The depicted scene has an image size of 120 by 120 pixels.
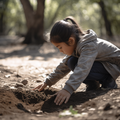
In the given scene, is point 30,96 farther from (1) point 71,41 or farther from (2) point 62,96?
(1) point 71,41

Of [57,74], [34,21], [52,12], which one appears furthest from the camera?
[52,12]

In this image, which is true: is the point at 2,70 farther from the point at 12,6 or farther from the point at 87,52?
the point at 12,6

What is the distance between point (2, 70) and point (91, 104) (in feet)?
7.97

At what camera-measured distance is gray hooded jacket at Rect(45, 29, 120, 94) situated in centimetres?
202

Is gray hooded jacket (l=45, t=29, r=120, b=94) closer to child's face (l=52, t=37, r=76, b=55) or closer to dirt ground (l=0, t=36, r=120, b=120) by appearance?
child's face (l=52, t=37, r=76, b=55)

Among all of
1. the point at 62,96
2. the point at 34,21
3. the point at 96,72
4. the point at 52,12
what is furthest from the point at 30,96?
the point at 52,12

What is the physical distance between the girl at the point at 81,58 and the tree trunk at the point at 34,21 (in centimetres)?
645

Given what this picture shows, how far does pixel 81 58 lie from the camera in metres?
2.06

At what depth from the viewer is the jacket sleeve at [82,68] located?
1.99 m

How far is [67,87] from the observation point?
1985 millimetres

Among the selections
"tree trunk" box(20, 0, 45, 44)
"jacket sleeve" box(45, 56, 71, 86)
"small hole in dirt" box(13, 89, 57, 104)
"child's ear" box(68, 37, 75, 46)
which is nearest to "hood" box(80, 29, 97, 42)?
"child's ear" box(68, 37, 75, 46)

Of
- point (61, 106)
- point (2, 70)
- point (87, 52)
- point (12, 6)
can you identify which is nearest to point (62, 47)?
point (87, 52)

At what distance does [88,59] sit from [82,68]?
130 millimetres

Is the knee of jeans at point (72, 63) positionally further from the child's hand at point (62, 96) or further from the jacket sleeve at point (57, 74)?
the child's hand at point (62, 96)
